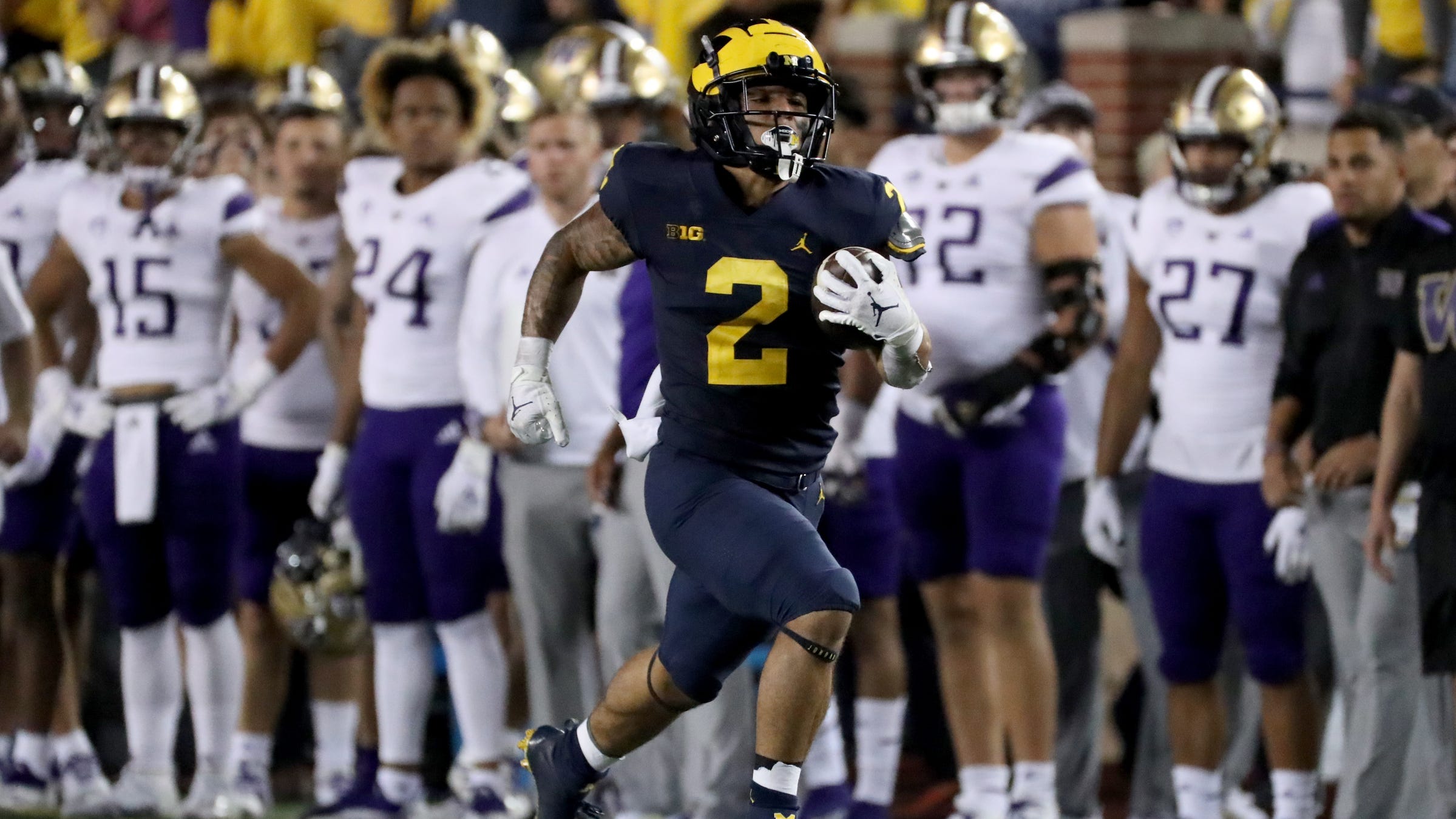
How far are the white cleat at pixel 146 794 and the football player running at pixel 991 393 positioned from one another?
2.31 metres

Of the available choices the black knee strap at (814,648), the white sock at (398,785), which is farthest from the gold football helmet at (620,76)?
the black knee strap at (814,648)

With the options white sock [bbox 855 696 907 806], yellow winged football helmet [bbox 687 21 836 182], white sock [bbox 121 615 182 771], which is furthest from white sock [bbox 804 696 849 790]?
yellow winged football helmet [bbox 687 21 836 182]

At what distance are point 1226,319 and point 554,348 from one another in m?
1.76

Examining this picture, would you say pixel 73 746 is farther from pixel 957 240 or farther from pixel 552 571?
pixel 957 240

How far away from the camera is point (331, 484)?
6586 mm

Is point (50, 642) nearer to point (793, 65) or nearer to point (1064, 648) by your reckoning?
point (1064, 648)

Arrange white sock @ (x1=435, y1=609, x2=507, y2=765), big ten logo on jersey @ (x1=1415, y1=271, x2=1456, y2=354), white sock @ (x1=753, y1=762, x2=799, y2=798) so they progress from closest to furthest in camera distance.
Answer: white sock @ (x1=753, y1=762, x2=799, y2=798) → big ten logo on jersey @ (x1=1415, y1=271, x2=1456, y2=354) → white sock @ (x1=435, y1=609, x2=507, y2=765)

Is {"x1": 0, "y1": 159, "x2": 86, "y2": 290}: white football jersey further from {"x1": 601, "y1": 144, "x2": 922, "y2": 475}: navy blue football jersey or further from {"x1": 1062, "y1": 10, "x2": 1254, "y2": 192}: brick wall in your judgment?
{"x1": 1062, "y1": 10, "x2": 1254, "y2": 192}: brick wall

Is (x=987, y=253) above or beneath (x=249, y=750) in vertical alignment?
above

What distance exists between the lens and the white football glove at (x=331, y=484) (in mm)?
6590

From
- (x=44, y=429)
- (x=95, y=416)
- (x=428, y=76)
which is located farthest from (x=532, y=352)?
(x=44, y=429)

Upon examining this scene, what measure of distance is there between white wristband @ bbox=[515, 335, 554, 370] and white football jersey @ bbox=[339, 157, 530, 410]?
1.66m

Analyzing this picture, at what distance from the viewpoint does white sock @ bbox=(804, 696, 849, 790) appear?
6223 millimetres

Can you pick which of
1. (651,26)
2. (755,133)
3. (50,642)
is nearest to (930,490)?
(755,133)
